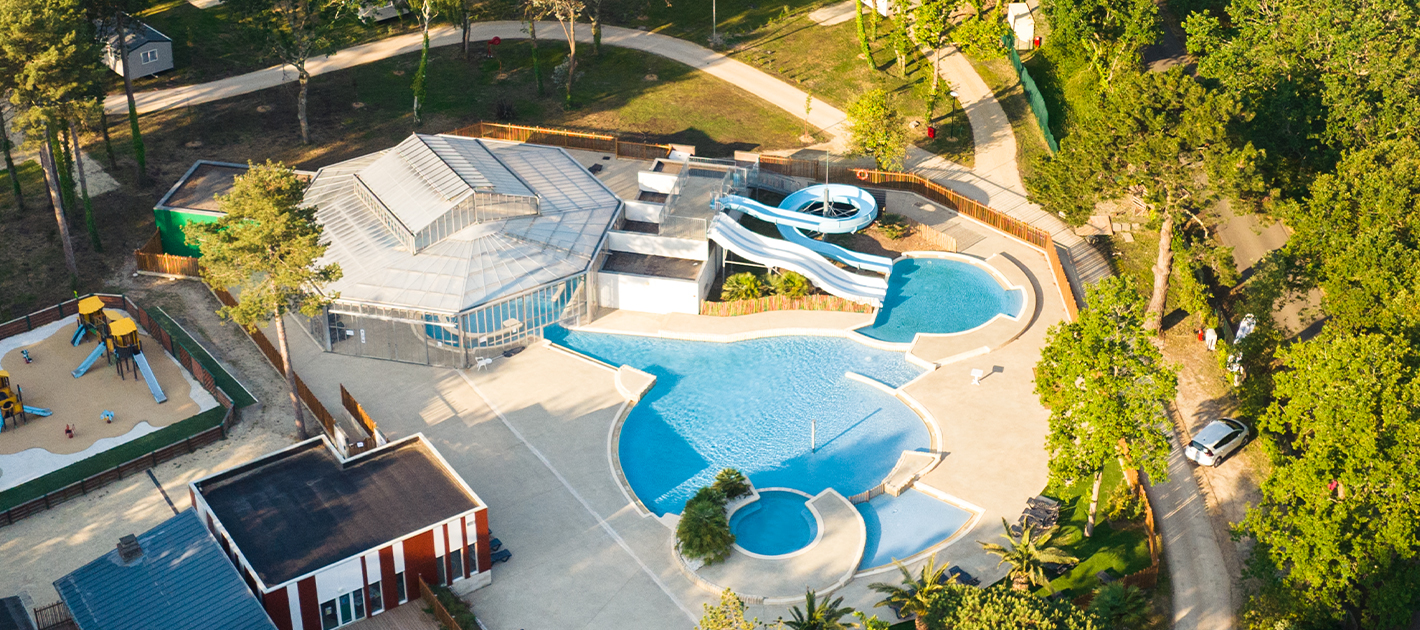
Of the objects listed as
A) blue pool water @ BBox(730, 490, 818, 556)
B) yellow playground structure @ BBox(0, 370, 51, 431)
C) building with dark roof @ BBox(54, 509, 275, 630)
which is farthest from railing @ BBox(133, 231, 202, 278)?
blue pool water @ BBox(730, 490, 818, 556)

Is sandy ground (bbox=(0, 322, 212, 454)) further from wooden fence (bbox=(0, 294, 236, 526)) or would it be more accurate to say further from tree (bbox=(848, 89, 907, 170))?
tree (bbox=(848, 89, 907, 170))

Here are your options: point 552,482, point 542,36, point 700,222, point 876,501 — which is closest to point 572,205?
point 700,222

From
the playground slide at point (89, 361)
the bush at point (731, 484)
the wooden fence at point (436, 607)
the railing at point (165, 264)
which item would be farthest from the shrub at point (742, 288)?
the playground slide at point (89, 361)

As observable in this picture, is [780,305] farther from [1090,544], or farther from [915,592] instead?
[915,592]

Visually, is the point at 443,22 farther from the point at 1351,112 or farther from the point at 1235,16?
the point at 1351,112

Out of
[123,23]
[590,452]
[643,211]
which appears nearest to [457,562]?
[590,452]

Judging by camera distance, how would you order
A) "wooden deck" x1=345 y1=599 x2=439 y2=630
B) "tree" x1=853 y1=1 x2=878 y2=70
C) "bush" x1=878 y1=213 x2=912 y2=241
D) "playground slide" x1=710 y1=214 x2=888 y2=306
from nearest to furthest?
"wooden deck" x1=345 y1=599 x2=439 y2=630, "playground slide" x1=710 y1=214 x2=888 y2=306, "bush" x1=878 y1=213 x2=912 y2=241, "tree" x1=853 y1=1 x2=878 y2=70
